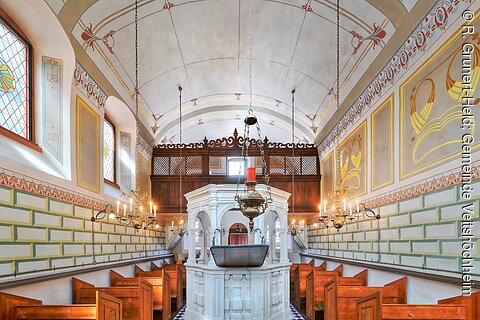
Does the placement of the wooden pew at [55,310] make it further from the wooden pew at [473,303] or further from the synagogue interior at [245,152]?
the wooden pew at [473,303]

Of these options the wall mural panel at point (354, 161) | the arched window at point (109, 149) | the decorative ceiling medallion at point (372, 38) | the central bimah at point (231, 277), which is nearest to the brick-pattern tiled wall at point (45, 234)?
the arched window at point (109, 149)

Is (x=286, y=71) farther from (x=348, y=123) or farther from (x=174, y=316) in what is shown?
(x=174, y=316)

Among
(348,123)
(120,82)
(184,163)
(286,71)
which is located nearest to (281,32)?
(286,71)

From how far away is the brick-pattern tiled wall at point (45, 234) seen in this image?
18.0 feet

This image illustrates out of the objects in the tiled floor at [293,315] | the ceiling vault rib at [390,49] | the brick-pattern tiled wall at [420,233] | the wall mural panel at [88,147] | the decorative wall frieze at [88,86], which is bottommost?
the tiled floor at [293,315]

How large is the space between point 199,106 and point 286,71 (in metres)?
4.66

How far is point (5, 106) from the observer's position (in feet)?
20.3

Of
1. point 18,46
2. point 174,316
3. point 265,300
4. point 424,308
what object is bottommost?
point 174,316

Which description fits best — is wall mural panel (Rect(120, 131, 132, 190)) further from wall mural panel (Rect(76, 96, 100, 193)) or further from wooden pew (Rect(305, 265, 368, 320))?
wooden pew (Rect(305, 265, 368, 320))

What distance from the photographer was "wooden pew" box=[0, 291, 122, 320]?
16.0 feet

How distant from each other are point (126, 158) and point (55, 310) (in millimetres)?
7824

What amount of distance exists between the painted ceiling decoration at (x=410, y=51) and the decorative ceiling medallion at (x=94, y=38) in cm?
626

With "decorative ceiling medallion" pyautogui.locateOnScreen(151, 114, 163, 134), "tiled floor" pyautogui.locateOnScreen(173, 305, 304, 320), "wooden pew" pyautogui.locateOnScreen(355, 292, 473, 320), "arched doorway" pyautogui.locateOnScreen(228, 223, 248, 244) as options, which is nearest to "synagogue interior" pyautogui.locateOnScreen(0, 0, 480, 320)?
"wooden pew" pyautogui.locateOnScreen(355, 292, 473, 320)

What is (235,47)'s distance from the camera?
36.4ft
